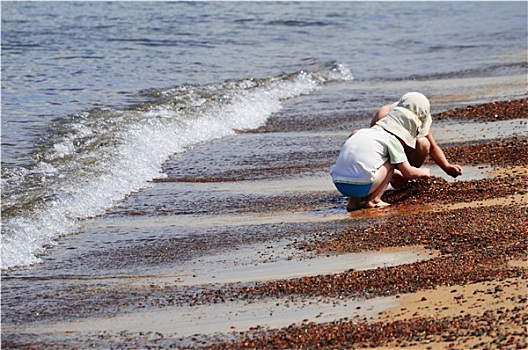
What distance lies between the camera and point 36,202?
7230 mm

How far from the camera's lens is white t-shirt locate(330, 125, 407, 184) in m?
6.69

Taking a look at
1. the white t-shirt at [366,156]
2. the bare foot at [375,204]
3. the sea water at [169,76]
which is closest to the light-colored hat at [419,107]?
the white t-shirt at [366,156]

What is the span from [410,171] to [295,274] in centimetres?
201

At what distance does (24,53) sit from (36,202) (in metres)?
10.4

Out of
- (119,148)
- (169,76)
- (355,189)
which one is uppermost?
(355,189)

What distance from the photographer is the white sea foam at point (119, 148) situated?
671 cm

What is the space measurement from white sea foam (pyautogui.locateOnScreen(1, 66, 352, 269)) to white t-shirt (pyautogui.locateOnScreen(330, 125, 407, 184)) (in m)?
2.07

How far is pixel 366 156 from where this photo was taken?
22.0ft

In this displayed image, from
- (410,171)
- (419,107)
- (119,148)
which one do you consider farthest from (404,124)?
(119,148)

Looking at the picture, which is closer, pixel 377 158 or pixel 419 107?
pixel 377 158

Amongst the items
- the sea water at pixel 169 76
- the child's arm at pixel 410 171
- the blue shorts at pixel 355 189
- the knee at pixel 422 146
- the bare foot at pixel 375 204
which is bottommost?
the sea water at pixel 169 76

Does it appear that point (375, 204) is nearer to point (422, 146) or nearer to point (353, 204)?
point (353, 204)

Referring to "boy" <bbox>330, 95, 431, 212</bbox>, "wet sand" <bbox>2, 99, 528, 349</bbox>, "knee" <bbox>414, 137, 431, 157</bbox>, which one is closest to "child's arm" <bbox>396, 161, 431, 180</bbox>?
"boy" <bbox>330, 95, 431, 212</bbox>

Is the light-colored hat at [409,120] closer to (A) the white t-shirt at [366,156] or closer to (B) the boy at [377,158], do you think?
(B) the boy at [377,158]
